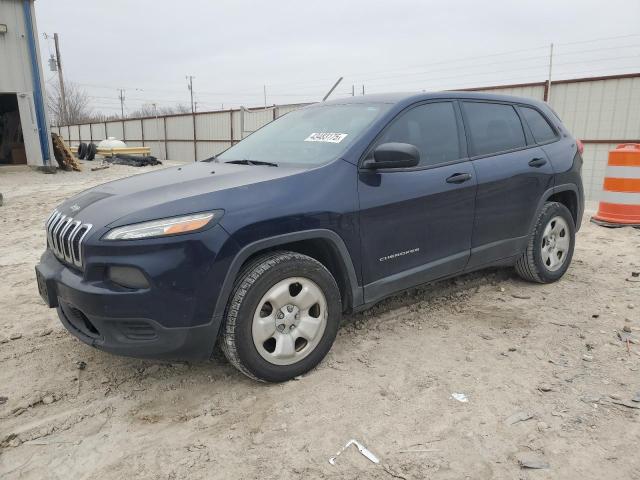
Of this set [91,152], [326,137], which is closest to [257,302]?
[326,137]

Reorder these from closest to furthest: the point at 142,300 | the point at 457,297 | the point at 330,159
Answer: the point at 142,300, the point at 330,159, the point at 457,297

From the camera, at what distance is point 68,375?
3.08 m

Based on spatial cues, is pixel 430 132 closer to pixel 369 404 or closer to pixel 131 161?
pixel 369 404

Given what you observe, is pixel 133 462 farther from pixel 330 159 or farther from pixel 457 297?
pixel 457 297

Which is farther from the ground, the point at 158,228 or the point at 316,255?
the point at 158,228

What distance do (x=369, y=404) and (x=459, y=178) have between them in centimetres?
178

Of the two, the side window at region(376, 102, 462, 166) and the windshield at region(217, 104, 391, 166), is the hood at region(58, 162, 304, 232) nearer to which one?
the windshield at region(217, 104, 391, 166)

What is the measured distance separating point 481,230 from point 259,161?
1.77 m

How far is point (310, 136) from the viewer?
356 cm

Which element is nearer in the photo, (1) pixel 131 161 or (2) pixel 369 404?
(2) pixel 369 404

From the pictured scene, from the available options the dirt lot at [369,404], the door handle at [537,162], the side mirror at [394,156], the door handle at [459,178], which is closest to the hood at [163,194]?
the side mirror at [394,156]

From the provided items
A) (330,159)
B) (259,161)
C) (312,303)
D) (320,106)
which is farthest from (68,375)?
(320,106)

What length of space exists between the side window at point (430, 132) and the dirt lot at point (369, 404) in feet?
4.10

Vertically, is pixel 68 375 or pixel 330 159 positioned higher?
pixel 330 159
